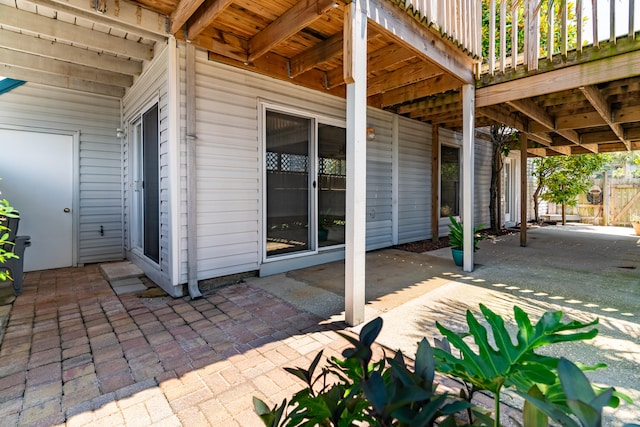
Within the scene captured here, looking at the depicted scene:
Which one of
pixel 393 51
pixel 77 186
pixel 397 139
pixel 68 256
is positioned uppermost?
pixel 393 51

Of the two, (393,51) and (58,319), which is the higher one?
(393,51)

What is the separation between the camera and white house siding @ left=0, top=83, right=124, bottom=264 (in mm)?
4426

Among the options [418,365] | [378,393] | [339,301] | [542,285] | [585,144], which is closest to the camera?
[378,393]

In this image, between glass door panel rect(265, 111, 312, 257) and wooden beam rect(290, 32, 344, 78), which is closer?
wooden beam rect(290, 32, 344, 78)

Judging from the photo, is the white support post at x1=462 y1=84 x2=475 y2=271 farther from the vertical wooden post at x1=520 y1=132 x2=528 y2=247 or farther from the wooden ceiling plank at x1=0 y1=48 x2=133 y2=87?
the wooden ceiling plank at x1=0 y1=48 x2=133 y2=87

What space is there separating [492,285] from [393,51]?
3.02 m

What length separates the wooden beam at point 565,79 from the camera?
3.22m

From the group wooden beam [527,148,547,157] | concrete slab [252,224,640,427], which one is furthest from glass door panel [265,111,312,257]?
wooden beam [527,148,547,157]

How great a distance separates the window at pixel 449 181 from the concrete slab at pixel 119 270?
20.1 ft

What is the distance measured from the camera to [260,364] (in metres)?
2.00

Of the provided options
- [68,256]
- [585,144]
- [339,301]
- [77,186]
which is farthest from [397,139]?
[68,256]

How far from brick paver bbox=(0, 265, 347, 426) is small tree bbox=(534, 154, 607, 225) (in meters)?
10.6

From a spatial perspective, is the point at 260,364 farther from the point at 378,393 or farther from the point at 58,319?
the point at 58,319

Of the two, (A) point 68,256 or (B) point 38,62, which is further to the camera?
(A) point 68,256
